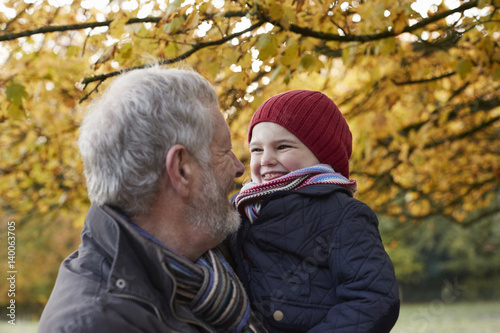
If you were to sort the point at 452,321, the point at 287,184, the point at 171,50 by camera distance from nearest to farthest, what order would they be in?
the point at 287,184 < the point at 171,50 < the point at 452,321

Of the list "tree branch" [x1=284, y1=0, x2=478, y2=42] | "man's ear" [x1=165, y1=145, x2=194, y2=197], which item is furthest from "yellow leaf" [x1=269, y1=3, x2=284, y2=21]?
"man's ear" [x1=165, y1=145, x2=194, y2=197]

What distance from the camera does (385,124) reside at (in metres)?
5.25

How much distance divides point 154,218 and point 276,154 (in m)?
0.63

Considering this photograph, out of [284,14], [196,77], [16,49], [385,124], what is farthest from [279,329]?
[385,124]

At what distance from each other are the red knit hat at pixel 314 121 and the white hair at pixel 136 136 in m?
0.50

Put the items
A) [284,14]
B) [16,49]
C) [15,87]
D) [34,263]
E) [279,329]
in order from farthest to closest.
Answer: [34,263], [16,49], [15,87], [284,14], [279,329]

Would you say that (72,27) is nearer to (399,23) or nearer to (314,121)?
(314,121)

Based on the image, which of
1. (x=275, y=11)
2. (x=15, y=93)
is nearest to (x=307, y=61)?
(x=275, y=11)

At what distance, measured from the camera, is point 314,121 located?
7.20ft

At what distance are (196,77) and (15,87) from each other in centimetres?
184

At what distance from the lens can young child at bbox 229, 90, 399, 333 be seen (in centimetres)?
176

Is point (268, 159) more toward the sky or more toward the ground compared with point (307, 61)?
more toward the sky

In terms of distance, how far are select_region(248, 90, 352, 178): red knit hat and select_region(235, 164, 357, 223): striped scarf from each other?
13 centimetres

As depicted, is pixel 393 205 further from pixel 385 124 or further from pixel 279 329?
pixel 279 329
